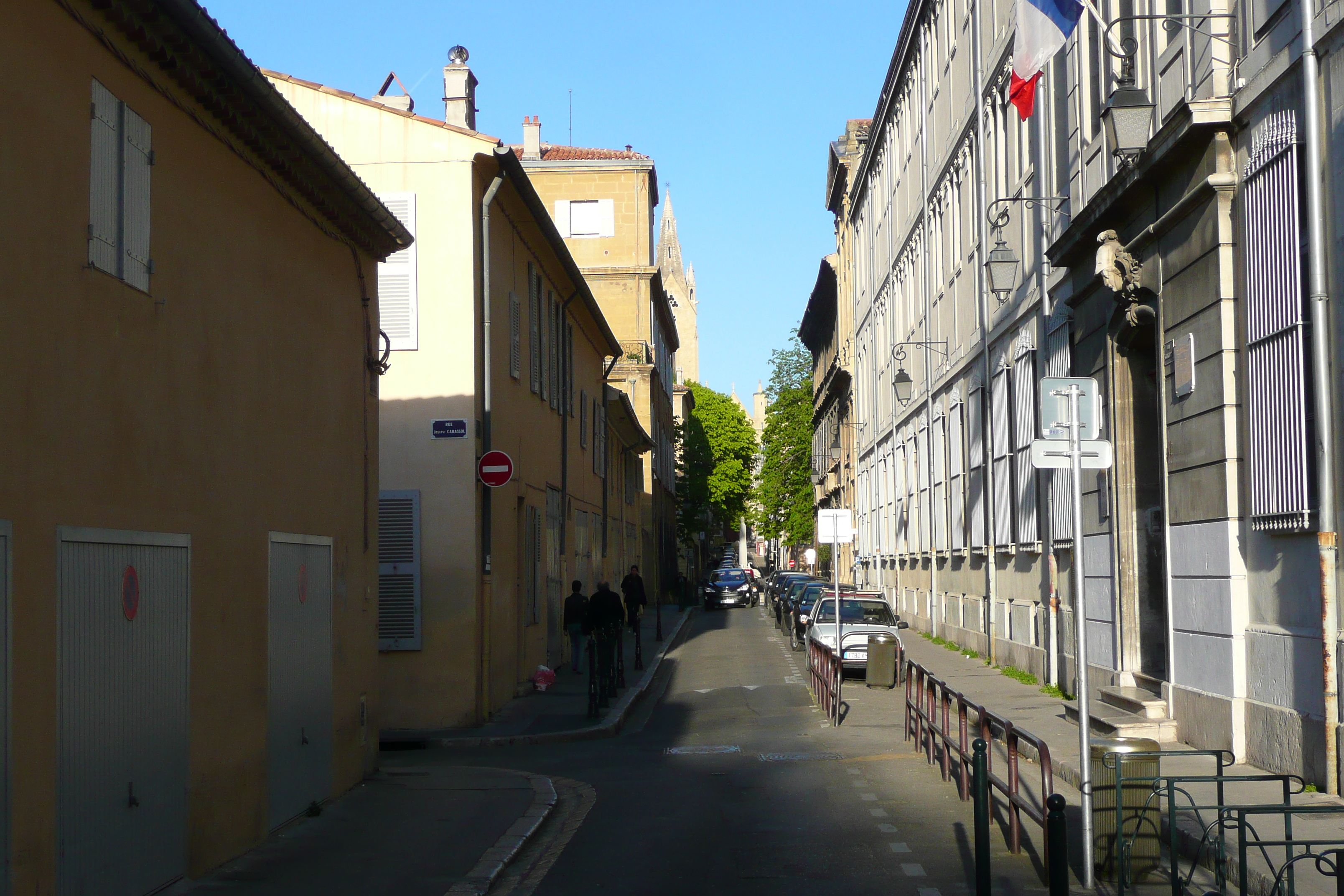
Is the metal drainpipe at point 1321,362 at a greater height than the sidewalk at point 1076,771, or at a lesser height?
greater

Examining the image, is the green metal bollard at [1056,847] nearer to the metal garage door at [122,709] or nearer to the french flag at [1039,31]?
the metal garage door at [122,709]

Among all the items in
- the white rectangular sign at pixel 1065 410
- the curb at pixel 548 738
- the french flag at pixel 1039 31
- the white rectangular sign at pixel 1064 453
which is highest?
the french flag at pixel 1039 31

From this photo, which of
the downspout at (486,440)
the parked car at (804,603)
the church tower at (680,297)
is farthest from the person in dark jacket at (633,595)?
the church tower at (680,297)

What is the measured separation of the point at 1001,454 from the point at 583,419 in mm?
9449

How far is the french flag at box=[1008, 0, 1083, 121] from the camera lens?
46.8 feet

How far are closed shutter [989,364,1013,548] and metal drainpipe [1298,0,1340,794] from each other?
12162 mm

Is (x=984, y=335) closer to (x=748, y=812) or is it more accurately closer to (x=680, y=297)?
(x=748, y=812)

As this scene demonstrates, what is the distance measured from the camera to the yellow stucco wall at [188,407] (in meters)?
6.35

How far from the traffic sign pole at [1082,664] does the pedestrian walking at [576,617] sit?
1460 cm

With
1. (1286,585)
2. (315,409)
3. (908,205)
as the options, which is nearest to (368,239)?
(315,409)

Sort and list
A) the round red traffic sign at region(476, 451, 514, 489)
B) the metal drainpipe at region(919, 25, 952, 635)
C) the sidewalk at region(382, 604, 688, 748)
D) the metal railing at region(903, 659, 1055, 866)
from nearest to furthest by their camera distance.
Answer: the metal railing at region(903, 659, 1055, 866) → the sidewalk at region(382, 604, 688, 748) → the round red traffic sign at region(476, 451, 514, 489) → the metal drainpipe at region(919, 25, 952, 635)

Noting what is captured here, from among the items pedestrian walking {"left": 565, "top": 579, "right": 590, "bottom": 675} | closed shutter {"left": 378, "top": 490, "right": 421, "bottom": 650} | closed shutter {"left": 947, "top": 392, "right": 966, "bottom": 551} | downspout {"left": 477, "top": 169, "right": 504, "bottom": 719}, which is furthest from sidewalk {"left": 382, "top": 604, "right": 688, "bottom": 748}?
closed shutter {"left": 947, "top": 392, "right": 966, "bottom": 551}

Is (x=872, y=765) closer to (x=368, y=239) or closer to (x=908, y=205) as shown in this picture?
(x=368, y=239)

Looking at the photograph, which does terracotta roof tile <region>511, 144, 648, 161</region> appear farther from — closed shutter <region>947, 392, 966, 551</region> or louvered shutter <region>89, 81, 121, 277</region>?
louvered shutter <region>89, 81, 121, 277</region>
